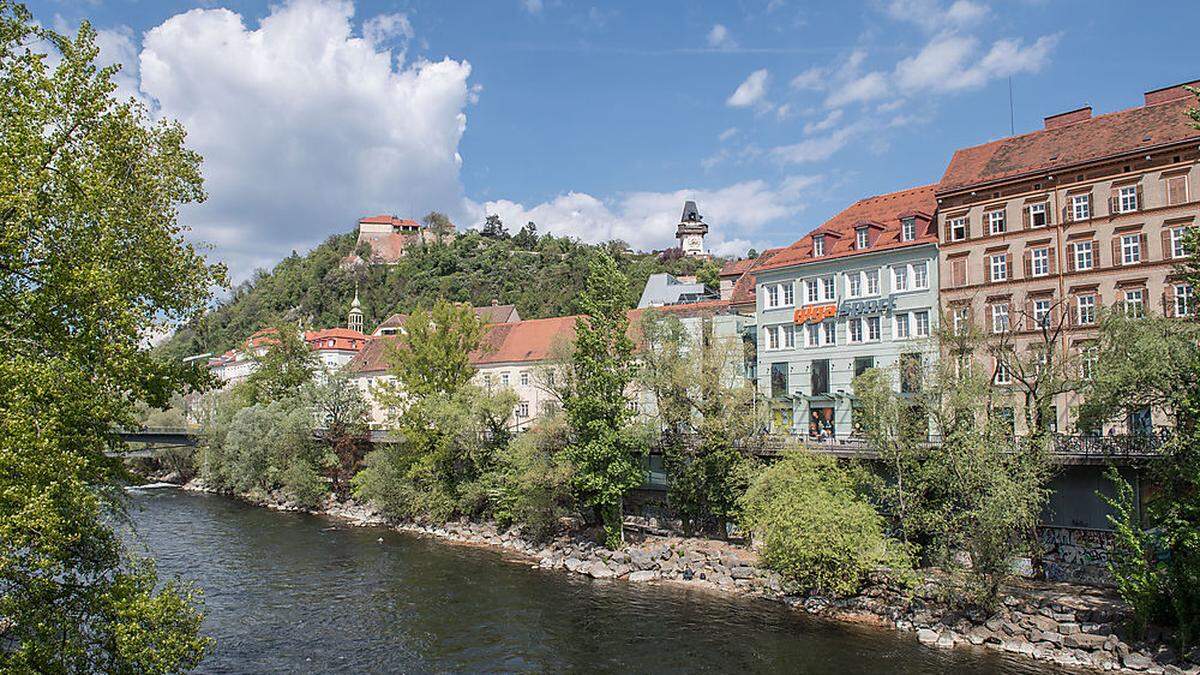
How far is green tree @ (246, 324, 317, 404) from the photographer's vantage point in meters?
66.5

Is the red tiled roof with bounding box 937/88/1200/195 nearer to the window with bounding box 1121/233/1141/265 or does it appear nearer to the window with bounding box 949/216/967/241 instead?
the window with bounding box 949/216/967/241

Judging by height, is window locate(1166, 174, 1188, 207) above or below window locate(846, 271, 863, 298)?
above

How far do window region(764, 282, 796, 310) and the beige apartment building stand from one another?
8.85 metres

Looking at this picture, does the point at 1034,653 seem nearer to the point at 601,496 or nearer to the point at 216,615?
the point at 601,496

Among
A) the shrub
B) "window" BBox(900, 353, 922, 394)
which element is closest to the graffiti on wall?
the shrub

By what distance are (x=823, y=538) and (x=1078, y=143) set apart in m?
24.7

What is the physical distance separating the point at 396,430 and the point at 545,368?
12098mm

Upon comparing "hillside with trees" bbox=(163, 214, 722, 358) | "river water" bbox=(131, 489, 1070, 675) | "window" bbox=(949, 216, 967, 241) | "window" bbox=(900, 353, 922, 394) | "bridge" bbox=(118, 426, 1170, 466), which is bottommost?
"river water" bbox=(131, 489, 1070, 675)

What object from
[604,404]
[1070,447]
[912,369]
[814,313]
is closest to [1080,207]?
[1070,447]

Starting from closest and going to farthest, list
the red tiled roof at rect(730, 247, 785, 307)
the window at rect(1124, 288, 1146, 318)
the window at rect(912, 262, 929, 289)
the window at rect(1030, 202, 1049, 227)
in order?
the window at rect(1124, 288, 1146, 318) → the window at rect(1030, 202, 1049, 227) → the window at rect(912, 262, 929, 289) → the red tiled roof at rect(730, 247, 785, 307)

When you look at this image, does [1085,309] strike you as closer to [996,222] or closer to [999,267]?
[999,267]

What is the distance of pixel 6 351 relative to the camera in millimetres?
12828

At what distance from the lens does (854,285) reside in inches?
1766

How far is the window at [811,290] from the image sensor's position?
46.6m
